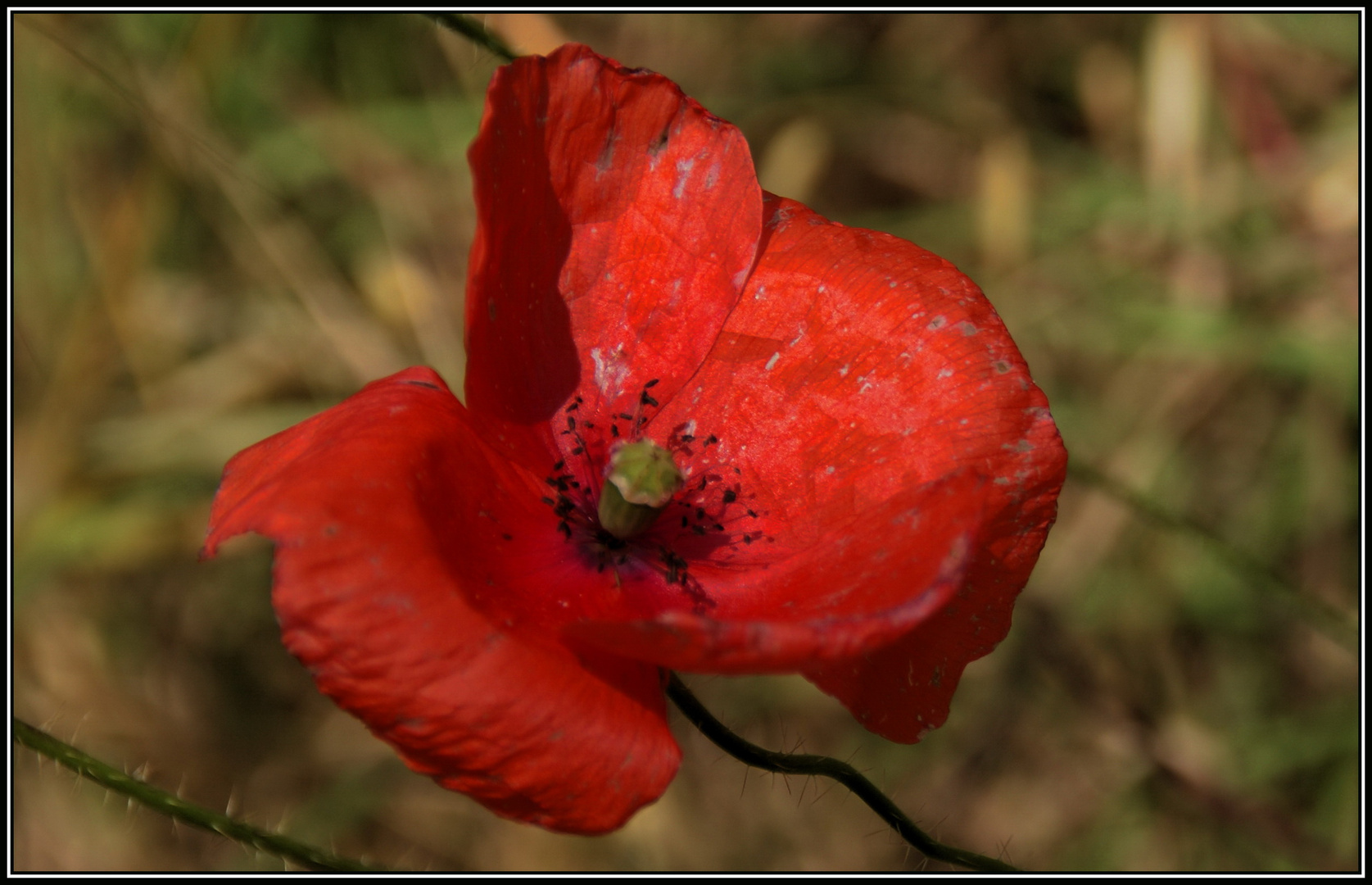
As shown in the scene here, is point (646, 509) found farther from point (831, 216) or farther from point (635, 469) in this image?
point (831, 216)

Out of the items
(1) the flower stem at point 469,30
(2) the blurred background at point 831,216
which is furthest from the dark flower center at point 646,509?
(2) the blurred background at point 831,216

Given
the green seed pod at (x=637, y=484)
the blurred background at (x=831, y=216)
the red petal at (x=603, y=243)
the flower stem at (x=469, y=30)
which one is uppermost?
the flower stem at (x=469, y=30)

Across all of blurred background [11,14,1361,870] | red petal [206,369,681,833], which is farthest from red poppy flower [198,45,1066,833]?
blurred background [11,14,1361,870]

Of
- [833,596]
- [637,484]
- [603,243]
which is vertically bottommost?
[833,596]

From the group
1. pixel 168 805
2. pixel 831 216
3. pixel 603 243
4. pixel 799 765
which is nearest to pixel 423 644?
pixel 168 805

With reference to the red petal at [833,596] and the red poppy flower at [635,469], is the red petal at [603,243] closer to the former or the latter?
the red poppy flower at [635,469]

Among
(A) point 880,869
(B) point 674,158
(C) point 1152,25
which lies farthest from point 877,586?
(C) point 1152,25
